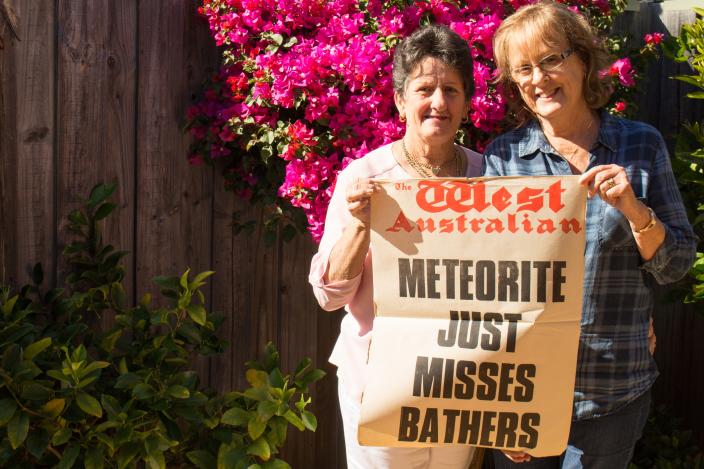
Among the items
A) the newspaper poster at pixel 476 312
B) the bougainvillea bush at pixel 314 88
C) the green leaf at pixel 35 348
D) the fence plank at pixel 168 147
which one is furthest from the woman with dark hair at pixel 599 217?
the fence plank at pixel 168 147

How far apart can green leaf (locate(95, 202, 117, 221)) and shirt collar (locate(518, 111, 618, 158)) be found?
4.53ft

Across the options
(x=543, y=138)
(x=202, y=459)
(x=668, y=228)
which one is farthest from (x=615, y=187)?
(x=202, y=459)

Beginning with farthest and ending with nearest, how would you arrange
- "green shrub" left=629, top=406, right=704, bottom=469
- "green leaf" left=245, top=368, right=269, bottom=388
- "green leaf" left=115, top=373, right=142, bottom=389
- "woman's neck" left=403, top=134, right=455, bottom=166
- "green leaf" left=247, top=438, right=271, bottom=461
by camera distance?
"green shrub" left=629, top=406, right=704, bottom=469 < "green leaf" left=245, top=368, right=269, bottom=388 < "green leaf" left=247, top=438, right=271, bottom=461 < "green leaf" left=115, top=373, right=142, bottom=389 < "woman's neck" left=403, top=134, right=455, bottom=166

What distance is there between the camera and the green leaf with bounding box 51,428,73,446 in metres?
2.53

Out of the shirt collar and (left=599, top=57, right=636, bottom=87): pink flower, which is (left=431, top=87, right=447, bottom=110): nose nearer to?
the shirt collar

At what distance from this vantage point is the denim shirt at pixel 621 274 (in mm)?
2176

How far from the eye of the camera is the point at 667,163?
2.24 meters

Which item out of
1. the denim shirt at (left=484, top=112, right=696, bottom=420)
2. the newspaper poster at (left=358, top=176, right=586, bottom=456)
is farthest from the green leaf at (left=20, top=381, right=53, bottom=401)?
the denim shirt at (left=484, top=112, right=696, bottom=420)

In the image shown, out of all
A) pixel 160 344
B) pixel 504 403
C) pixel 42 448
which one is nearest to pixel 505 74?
pixel 504 403

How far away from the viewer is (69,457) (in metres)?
2.56

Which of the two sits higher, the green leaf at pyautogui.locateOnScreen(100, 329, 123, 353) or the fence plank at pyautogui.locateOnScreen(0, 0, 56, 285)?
the fence plank at pyautogui.locateOnScreen(0, 0, 56, 285)

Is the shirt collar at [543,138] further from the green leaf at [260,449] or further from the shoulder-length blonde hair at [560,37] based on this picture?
the green leaf at [260,449]

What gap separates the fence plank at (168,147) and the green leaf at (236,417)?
0.69 metres

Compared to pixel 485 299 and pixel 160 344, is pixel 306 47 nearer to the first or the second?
pixel 160 344
